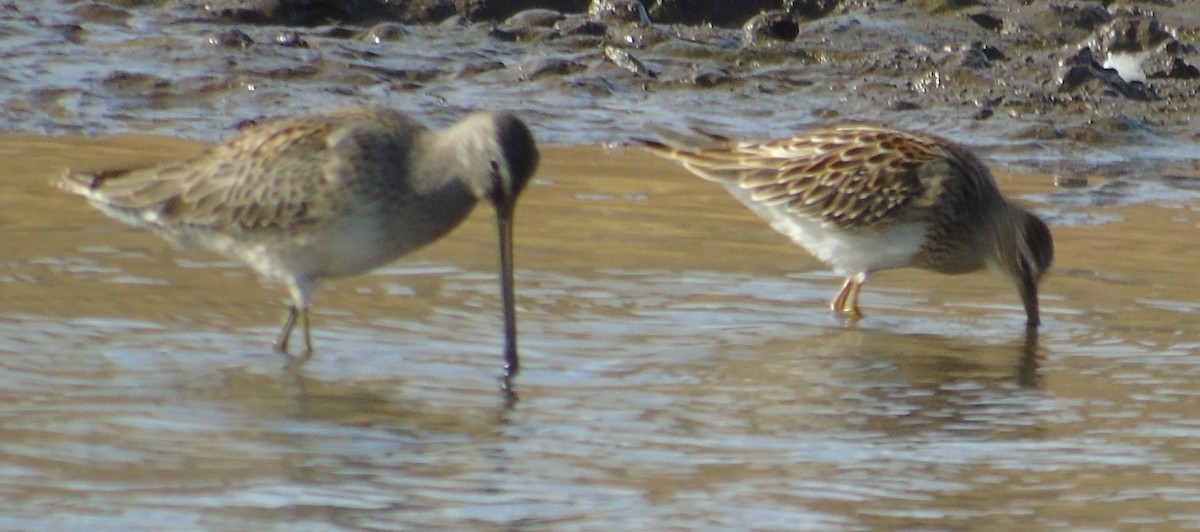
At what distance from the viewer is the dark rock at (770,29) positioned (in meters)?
13.8

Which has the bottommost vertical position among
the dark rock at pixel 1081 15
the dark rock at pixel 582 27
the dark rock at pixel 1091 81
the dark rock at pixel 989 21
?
the dark rock at pixel 582 27

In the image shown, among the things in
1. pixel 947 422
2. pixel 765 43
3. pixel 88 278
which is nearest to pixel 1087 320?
pixel 947 422

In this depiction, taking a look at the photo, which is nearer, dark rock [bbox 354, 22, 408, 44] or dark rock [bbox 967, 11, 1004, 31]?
dark rock [bbox 354, 22, 408, 44]

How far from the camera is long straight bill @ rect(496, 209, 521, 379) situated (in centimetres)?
661

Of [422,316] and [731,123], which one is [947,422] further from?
[731,123]

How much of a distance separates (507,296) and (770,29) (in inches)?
294

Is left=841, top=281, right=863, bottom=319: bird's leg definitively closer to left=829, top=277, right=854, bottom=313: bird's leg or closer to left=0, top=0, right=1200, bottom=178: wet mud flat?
left=829, top=277, right=854, bottom=313: bird's leg

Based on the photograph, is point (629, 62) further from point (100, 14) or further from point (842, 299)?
point (842, 299)

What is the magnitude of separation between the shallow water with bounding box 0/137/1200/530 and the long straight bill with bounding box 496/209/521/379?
0.10 metres

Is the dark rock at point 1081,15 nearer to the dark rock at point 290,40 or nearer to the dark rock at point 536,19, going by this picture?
the dark rock at point 536,19

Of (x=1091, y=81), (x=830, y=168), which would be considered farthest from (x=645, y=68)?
(x=830, y=168)

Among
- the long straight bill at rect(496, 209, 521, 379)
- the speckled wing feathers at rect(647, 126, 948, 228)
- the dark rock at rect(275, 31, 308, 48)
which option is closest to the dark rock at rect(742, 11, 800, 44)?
the dark rock at rect(275, 31, 308, 48)

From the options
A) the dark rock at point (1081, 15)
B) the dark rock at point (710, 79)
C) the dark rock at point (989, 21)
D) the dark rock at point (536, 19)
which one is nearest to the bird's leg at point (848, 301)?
the dark rock at point (710, 79)

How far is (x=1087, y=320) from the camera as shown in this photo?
809 cm
